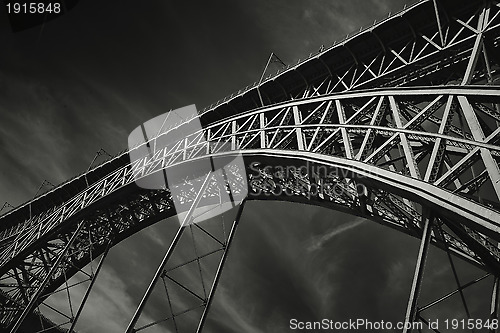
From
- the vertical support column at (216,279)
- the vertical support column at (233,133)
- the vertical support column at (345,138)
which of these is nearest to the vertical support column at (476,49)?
the vertical support column at (345,138)

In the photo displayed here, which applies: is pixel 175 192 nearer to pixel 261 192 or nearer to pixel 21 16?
pixel 261 192

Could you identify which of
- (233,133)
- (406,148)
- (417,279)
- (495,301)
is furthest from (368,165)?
(233,133)

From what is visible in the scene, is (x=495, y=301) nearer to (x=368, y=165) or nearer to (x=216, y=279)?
(x=368, y=165)

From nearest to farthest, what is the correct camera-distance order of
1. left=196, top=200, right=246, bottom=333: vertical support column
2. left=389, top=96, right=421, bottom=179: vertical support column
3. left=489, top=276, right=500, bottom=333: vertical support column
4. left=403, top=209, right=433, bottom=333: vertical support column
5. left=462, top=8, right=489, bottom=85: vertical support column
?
left=403, top=209, right=433, bottom=333: vertical support column < left=389, top=96, right=421, bottom=179: vertical support column < left=489, top=276, right=500, bottom=333: vertical support column < left=462, top=8, right=489, bottom=85: vertical support column < left=196, top=200, right=246, bottom=333: vertical support column

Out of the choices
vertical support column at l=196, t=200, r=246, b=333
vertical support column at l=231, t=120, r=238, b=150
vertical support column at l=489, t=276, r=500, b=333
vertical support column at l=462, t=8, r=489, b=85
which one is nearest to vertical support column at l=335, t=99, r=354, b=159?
vertical support column at l=462, t=8, r=489, b=85

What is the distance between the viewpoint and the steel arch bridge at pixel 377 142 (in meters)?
8.85

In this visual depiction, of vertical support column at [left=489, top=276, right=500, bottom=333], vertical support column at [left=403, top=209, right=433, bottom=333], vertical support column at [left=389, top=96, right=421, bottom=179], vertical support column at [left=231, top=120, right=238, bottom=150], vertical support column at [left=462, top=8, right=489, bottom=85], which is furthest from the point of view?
vertical support column at [left=231, top=120, right=238, bottom=150]

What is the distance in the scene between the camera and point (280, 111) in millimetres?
14953

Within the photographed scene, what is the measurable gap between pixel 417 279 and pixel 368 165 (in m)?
2.69

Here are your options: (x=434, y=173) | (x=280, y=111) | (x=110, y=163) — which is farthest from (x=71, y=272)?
(x=434, y=173)

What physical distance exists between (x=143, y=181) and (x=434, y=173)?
14.7 meters

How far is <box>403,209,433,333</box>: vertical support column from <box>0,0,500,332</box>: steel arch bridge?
2 centimetres

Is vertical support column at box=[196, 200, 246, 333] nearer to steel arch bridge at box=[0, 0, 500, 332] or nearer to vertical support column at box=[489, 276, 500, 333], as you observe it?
steel arch bridge at box=[0, 0, 500, 332]

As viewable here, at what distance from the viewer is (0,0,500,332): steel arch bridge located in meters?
8.85
